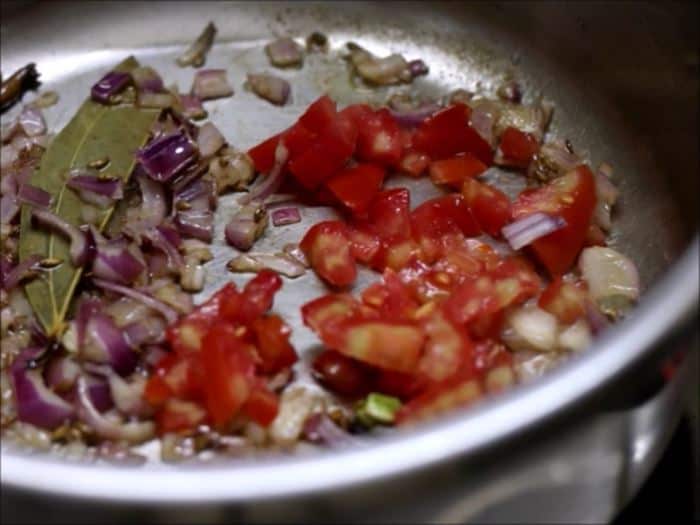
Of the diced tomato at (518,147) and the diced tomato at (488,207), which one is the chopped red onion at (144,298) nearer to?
the diced tomato at (488,207)

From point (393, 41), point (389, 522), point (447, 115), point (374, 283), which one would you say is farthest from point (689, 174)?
point (389, 522)

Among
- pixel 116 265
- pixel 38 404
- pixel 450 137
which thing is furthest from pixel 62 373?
pixel 450 137

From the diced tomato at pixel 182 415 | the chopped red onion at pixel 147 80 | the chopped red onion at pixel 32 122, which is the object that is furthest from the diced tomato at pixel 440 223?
the chopped red onion at pixel 32 122

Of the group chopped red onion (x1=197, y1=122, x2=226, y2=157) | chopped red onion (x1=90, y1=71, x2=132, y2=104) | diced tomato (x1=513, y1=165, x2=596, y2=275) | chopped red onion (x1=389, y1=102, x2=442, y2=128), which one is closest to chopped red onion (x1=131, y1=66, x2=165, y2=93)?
chopped red onion (x1=90, y1=71, x2=132, y2=104)

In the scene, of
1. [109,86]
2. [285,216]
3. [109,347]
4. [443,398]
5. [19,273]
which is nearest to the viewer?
[443,398]

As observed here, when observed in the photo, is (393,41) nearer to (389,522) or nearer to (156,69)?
(156,69)

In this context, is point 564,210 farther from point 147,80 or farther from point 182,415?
point 147,80

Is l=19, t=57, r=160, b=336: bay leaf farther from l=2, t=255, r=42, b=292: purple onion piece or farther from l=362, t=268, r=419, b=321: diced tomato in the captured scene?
l=362, t=268, r=419, b=321: diced tomato
